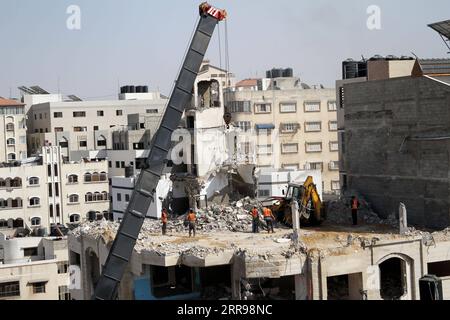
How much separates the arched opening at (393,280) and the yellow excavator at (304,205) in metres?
3.67

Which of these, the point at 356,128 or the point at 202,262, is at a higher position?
the point at 356,128

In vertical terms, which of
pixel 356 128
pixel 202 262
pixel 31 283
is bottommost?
pixel 31 283

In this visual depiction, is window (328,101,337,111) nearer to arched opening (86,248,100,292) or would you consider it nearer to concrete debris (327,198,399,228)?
concrete debris (327,198,399,228)

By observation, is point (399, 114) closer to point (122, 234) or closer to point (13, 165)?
point (122, 234)

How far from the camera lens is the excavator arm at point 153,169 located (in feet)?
80.1

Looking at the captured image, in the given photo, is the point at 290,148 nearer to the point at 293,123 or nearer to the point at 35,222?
the point at 293,123

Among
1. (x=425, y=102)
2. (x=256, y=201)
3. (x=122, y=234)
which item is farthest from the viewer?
(x=256, y=201)

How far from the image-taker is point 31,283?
131 feet

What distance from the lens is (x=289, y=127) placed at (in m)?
65.8

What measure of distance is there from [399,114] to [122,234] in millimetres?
15671

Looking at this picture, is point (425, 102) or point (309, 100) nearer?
point (425, 102)

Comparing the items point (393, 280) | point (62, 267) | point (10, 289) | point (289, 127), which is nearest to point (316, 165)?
point (289, 127)

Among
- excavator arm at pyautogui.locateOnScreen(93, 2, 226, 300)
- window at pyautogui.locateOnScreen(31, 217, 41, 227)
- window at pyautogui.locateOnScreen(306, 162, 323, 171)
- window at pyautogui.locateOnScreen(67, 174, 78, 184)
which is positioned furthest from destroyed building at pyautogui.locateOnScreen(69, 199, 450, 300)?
window at pyautogui.locateOnScreen(306, 162, 323, 171)
